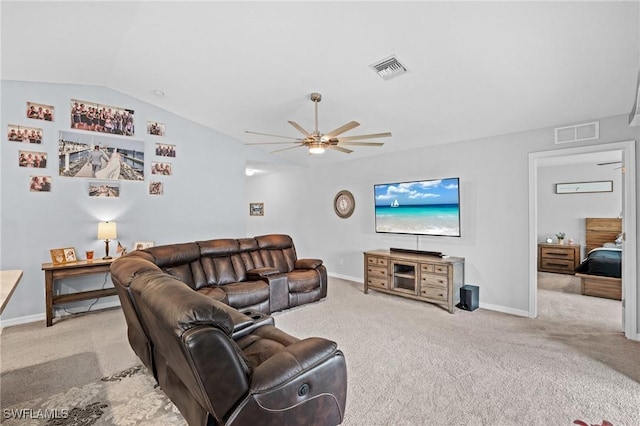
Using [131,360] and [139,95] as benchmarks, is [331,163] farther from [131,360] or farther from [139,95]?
[131,360]

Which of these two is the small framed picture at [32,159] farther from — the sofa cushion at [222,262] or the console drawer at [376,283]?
the console drawer at [376,283]

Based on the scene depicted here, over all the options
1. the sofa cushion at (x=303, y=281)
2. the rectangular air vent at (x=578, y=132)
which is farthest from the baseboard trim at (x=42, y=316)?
the rectangular air vent at (x=578, y=132)

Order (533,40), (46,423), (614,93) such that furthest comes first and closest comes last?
(614,93) → (533,40) → (46,423)

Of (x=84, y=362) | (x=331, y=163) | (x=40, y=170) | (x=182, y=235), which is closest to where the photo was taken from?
(x=84, y=362)

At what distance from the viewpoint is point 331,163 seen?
6438 millimetres

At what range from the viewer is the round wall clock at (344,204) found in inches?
238

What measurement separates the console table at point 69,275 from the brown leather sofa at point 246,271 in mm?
1028

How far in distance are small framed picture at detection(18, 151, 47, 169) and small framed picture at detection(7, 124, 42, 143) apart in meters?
0.16

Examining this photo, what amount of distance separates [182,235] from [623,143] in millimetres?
6142

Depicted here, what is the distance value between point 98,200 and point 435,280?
16.6 feet

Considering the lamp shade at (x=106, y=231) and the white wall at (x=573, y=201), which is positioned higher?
the white wall at (x=573, y=201)

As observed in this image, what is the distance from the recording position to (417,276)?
14.4 feet

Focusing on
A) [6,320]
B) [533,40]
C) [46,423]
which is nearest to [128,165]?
[6,320]

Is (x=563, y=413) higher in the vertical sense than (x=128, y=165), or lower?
lower
